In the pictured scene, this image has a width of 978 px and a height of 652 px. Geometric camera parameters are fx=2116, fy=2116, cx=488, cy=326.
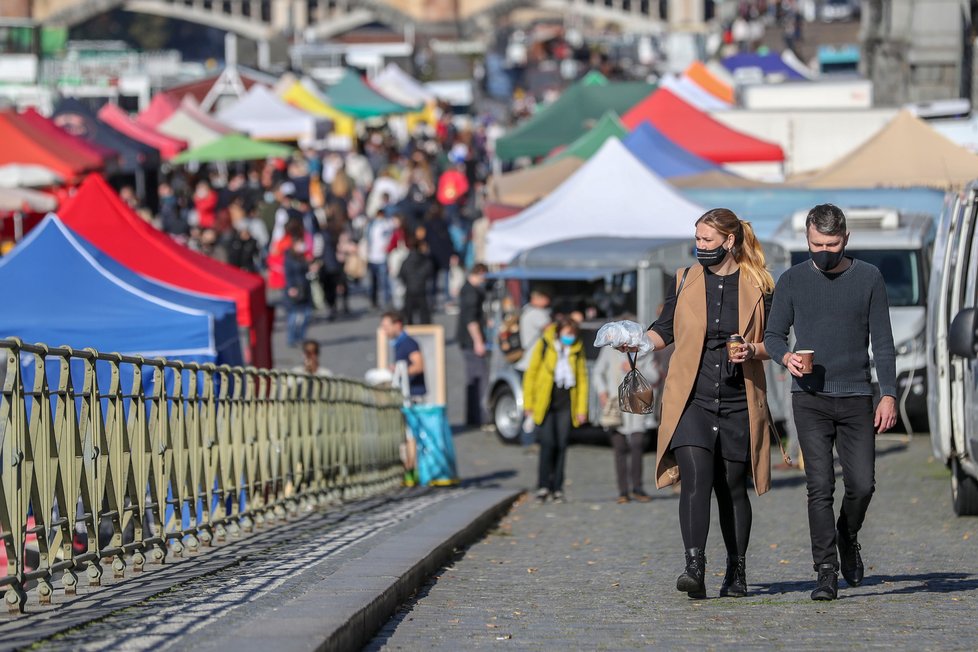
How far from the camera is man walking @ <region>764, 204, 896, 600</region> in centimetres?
835

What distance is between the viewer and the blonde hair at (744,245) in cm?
836

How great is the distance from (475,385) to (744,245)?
14.5m

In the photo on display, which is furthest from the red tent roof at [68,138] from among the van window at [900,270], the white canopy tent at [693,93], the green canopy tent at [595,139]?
the van window at [900,270]

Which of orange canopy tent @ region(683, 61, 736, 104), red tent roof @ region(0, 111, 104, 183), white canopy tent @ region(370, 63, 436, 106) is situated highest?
white canopy tent @ region(370, 63, 436, 106)

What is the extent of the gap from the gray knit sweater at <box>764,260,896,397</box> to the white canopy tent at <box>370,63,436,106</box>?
53.7 m

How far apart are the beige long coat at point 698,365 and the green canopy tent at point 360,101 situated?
4718 centimetres

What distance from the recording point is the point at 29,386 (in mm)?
7977

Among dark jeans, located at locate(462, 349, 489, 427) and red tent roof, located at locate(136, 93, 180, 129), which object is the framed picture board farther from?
red tent roof, located at locate(136, 93, 180, 129)

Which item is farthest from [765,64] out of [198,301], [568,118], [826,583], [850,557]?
[826,583]

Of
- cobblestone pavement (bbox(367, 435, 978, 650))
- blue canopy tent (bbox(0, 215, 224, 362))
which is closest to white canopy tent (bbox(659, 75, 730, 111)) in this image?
blue canopy tent (bbox(0, 215, 224, 362))

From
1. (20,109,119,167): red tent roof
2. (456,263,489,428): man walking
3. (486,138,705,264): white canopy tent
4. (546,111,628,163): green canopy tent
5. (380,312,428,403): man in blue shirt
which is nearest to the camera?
(380,312,428,403): man in blue shirt

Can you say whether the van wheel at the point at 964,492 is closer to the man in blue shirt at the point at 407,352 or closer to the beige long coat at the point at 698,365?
the beige long coat at the point at 698,365

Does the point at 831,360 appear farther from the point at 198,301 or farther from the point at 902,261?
the point at 902,261

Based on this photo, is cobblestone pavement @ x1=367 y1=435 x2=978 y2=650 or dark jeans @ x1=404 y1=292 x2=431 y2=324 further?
dark jeans @ x1=404 y1=292 x2=431 y2=324
